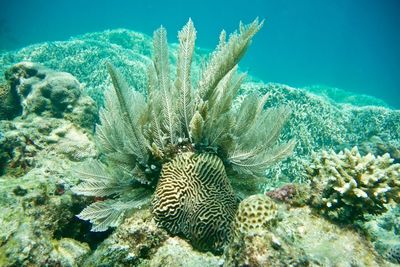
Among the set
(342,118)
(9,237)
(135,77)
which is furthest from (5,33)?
(9,237)

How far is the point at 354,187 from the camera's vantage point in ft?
11.7

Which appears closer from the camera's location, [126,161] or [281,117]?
[126,161]

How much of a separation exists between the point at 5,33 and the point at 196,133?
44.5 metres

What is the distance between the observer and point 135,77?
39.7ft

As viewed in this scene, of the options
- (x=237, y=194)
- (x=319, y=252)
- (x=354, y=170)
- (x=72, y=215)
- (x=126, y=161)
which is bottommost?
(x=72, y=215)

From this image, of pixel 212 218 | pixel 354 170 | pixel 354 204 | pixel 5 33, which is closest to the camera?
pixel 212 218

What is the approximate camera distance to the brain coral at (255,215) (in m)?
2.85

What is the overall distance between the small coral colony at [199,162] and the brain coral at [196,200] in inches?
0.4

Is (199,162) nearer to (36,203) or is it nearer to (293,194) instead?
(293,194)

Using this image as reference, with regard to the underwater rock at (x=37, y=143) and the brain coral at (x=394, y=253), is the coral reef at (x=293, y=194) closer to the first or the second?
the brain coral at (x=394, y=253)

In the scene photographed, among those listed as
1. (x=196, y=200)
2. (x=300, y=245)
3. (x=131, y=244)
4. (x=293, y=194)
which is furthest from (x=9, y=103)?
(x=300, y=245)

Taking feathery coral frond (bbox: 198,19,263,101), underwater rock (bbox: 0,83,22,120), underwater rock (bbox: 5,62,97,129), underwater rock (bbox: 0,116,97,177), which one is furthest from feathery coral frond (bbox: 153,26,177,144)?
underwater rock (bbox: 0,83,22,120)

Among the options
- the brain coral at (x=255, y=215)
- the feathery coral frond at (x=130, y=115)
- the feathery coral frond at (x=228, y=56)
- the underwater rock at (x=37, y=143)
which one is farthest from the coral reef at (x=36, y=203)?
the feathery coral frond at (x=228, y=56)

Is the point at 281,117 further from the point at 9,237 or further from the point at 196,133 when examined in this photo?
the point at 9,237
